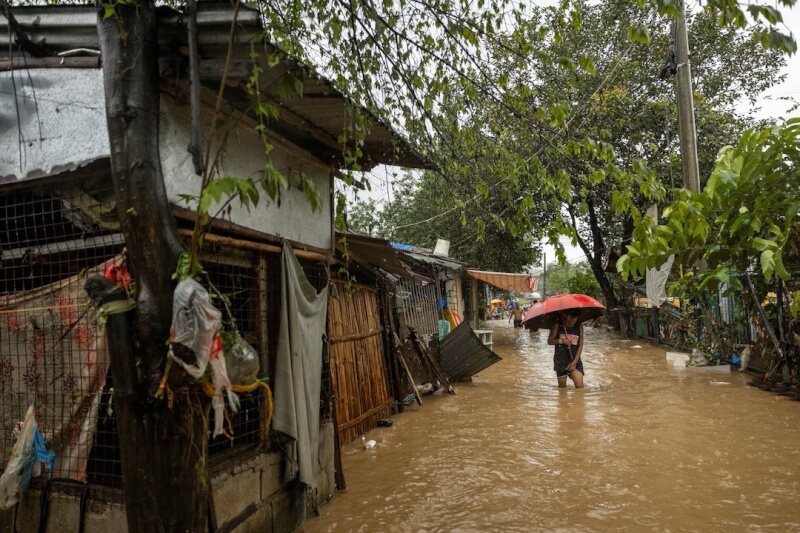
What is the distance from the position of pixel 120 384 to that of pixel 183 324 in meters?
0.55

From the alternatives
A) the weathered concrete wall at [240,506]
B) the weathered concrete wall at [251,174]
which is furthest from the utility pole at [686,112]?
the weathered concrete wall at [240,506]

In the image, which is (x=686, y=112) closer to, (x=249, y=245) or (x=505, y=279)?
(x=249, y=245)

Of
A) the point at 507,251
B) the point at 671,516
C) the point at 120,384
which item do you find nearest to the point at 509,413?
the point at 671,516

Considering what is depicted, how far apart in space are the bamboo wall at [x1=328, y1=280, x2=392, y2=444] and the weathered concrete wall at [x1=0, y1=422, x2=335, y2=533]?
1726mm

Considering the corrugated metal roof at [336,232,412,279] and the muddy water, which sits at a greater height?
the corrugated metal roof at [336,232,412,279]

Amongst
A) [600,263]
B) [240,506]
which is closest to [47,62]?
[240,506]

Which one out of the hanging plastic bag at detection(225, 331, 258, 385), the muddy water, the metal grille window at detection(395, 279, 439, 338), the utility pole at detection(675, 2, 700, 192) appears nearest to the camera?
the hanging plastic bag at detection(225, 331, 258, 385)

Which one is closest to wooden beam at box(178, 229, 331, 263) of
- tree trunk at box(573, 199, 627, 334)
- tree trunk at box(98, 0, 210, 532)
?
tree trunk at box(98, 0, 210, 532)

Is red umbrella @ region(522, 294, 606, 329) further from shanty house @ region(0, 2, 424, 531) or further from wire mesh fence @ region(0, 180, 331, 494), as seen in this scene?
wire mesh fence @ region(0, 180, 331, 494)

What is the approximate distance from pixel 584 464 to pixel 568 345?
15.5 ft

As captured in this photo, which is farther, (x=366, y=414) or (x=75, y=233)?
(x=366, y=414)

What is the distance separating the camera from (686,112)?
36.3ft

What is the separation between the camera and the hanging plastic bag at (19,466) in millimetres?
3770

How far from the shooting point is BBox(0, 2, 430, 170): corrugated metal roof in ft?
10.0
